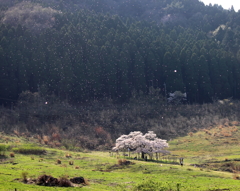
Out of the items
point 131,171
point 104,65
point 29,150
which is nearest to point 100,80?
point 104,65

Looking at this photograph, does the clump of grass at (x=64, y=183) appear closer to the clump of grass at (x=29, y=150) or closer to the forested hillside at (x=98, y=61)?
the clump of grass at (x=29, y=150)

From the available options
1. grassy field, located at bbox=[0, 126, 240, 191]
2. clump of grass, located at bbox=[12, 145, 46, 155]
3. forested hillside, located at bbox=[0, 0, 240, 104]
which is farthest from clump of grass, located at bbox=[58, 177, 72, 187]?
forested hillside, located at bbox=[0, 0, 240, 104]

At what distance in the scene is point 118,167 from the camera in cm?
4150

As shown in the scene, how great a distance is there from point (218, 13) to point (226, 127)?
12040 cm

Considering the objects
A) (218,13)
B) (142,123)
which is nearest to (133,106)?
(142,123)

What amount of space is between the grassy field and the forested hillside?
39.5m

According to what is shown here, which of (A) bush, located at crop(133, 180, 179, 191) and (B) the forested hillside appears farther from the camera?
A: (B) the forested hillside

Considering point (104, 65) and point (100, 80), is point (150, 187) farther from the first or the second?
point (104, 65)

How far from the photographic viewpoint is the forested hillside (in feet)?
306

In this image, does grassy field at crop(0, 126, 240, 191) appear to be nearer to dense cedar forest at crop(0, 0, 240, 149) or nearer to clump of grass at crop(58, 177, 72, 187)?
clump of grass at crop(58, 177, 72, 187)

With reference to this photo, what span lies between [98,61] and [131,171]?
66095 mm

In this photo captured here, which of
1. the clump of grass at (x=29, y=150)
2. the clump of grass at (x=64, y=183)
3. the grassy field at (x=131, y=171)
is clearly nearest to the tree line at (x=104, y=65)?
the grassy field at (x=131, y=171)

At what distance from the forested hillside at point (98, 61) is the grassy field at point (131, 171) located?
A: 3948cm

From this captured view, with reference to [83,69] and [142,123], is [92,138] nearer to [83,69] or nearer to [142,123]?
[142,123]
